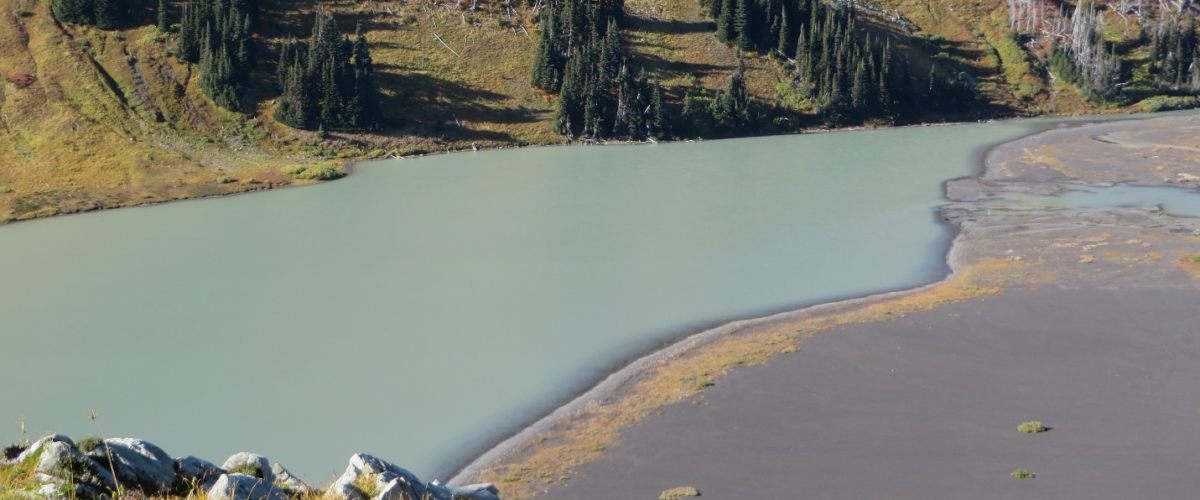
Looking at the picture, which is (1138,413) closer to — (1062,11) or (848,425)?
(848,425)

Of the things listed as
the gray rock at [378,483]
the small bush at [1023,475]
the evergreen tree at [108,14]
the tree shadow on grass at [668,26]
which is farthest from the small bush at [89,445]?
the tree shadow on grass at [668,26]

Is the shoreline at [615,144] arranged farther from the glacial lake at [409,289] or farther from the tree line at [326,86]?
the tree line at [326,86]

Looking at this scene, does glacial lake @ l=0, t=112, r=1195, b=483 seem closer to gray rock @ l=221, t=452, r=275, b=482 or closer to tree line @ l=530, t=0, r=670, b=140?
gray rock @ l=221, t=452, r=275, b=482

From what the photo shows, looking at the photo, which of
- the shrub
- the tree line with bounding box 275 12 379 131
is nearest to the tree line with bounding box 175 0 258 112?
the tree line with bounding box 275 12 379 131

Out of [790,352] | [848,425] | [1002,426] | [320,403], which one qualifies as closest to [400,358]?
[320,403]

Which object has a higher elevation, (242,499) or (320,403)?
(242,499)

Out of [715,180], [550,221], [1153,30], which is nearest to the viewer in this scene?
[550,221]

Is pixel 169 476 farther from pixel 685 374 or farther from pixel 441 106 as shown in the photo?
pixel 441 106

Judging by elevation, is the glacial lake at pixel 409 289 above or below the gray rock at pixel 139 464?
below
